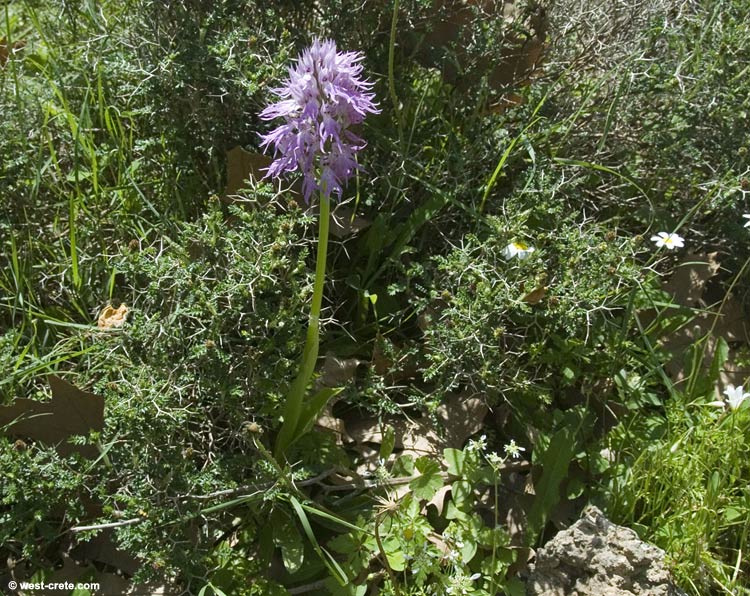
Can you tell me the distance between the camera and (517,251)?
236cm

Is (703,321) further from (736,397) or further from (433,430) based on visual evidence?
(433,430)

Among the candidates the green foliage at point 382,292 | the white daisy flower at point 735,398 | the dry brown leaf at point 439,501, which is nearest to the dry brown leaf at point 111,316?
the green foliage at point 382,292

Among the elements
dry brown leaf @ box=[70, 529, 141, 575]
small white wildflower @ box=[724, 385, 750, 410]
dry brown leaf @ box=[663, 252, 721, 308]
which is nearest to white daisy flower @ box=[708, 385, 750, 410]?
small white wildflower @ box=[724, 385, 750, 410]

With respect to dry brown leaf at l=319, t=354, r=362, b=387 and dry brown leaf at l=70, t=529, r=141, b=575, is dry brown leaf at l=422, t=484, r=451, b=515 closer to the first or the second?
dry brown leaf at l=319, t=354, r=362, b=387

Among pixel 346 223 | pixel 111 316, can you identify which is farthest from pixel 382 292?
pixel 111 316

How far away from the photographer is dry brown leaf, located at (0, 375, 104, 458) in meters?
2.18

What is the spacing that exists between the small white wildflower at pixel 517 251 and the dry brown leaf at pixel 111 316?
3.73 feet

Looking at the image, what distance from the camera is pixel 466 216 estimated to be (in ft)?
8.76

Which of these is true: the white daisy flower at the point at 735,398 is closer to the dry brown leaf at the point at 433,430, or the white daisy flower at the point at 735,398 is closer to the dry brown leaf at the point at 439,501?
the dry brown leaf at the point at 433,430

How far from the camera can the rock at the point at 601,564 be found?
6.88 feet

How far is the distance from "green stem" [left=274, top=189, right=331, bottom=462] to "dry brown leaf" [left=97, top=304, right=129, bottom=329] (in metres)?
0.61

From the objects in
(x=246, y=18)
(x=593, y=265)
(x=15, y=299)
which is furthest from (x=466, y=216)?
(x=15, y=299)

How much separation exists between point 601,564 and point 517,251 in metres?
0.89

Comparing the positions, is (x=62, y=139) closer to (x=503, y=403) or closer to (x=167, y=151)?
(x=167, y=151)
